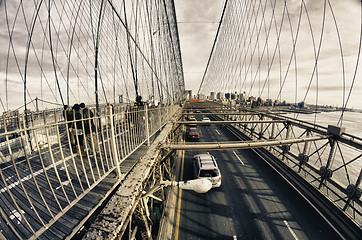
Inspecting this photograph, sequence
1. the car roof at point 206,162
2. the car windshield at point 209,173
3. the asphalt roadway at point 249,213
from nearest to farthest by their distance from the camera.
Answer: the asphalt roadway at point 249,213 → the car windshield at point 209,173 → the car roof at point 206,162

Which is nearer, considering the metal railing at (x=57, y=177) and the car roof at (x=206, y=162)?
the metal railing at (x=57, y=177)

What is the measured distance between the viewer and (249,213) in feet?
21.7

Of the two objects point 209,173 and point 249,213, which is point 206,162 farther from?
point 249,213

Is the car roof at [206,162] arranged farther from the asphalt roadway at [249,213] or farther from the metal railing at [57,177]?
the metal railing at [57,177]

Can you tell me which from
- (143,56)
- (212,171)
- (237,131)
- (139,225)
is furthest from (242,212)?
(143,56)

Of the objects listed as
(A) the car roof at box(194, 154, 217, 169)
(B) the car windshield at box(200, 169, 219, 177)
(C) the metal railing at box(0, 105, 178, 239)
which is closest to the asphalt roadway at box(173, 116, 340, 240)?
(B) the car windshield at box(200, 169, 219, 177)

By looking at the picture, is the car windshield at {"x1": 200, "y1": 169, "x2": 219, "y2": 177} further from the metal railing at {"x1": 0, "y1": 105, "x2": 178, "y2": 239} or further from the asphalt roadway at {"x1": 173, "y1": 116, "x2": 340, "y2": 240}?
the metal railing at {"x1": 0, "y1": 105, "x2": 178, "y2": 239}

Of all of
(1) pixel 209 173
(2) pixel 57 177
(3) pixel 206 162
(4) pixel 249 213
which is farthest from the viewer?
(3) pixel 206 162

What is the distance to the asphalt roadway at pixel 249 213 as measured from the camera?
18.7ft

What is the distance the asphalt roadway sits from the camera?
225 inches

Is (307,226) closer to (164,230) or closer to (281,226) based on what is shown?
(281,226)

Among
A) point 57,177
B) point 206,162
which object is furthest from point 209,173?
point 57,177

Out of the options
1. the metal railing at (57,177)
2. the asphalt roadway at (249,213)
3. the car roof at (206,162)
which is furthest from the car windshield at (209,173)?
the metal railing at (57,177)

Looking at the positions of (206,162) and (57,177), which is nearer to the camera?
(57,177)
